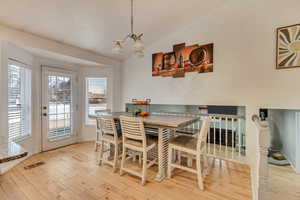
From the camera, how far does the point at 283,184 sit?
2.12 metres

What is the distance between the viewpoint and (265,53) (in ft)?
8.26

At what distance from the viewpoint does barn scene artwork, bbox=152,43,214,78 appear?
10.1 ft

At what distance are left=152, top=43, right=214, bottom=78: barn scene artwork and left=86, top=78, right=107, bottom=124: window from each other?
1538 millimetres

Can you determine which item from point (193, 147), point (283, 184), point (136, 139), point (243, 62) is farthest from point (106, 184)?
point (243, 62)

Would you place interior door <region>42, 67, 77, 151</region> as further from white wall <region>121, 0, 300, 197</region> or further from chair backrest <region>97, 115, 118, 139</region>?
white wall <region>121, 0, 300, 197</region>

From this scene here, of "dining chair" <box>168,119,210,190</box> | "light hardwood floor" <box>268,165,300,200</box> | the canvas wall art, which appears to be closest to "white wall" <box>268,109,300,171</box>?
"light hardwood floor" <box>268,165,300,200</box>

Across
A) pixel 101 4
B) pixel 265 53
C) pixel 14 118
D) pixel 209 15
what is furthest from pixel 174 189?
pixel 209 15

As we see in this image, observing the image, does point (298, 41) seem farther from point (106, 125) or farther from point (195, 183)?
point (106, 125)

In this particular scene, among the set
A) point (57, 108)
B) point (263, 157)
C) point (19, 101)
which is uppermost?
point (19, 101)

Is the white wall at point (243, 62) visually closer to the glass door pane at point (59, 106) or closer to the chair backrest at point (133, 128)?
the chair backrest at point (133, 128)

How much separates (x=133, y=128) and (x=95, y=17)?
1.97 m

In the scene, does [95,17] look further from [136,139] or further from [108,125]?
[136,139]

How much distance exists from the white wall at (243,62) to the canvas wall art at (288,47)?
8 cm

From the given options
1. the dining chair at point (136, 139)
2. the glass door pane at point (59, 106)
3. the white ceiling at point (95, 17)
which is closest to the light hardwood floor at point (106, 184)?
the dining chair at point (136, 139)
